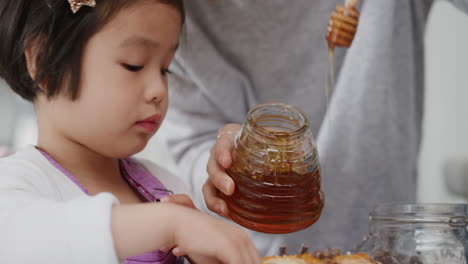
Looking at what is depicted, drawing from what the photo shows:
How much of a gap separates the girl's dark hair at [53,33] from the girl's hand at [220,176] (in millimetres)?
212

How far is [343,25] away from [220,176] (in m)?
0.50

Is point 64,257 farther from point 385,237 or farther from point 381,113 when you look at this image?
point 381,113

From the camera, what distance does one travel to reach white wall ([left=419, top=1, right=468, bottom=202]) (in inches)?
48.1

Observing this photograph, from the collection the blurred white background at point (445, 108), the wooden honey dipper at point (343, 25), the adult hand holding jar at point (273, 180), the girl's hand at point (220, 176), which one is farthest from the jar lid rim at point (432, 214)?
the blurred white background at point (445, 108)

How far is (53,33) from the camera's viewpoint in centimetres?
62

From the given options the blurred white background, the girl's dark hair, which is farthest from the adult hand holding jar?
the blurred white background

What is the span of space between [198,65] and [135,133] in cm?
40

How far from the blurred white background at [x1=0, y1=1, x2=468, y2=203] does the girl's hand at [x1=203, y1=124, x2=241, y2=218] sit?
2.45 feet

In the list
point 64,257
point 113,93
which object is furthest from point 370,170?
point 64,257

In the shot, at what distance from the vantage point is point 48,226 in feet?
1.44

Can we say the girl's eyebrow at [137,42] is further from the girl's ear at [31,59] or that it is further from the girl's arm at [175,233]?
the girl's arm at [175,233]

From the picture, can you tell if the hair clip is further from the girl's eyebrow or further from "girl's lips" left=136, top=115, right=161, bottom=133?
"girl's lips" left=136, top=115, right=161, bottom=133

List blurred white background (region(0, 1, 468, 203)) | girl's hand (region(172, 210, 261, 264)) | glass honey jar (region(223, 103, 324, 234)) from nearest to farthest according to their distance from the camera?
girl's hand (region(172, 210, 261, 264))
glass honey jar (region(223, 103, 324, 234))
blurred white background (region(0, 1, 468, 203))

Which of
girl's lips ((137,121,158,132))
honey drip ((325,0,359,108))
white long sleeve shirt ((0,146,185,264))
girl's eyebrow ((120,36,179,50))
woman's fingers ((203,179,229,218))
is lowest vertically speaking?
woman's fingers ((203,179,229,218))
